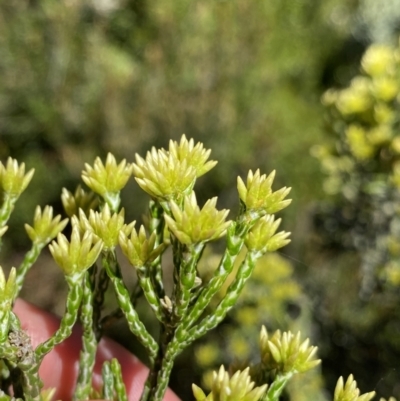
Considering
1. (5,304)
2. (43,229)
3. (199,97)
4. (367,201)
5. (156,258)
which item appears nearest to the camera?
(5,304)

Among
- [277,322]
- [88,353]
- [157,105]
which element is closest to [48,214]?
[88,353]

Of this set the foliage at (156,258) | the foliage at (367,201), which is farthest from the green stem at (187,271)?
the foliage at (367,201)

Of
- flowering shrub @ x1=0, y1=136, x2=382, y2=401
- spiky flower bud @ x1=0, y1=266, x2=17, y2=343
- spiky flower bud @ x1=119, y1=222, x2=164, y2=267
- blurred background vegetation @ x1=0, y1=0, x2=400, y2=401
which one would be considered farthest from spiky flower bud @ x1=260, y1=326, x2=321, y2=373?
blurred background vegetation @ x1=0, y1=0, x2=400, y2=401

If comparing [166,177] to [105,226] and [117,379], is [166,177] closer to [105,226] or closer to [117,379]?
[105,226]

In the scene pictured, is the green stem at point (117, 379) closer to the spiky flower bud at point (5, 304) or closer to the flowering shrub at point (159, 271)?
the flowering shrub at point (159, 271)

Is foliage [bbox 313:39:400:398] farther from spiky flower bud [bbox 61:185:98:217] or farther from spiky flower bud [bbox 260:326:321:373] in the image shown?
spiky flower bud [bbox 61:185:98:217]

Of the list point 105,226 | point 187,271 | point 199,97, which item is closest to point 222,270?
point 187,271

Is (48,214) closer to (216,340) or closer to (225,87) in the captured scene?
(216,340)
